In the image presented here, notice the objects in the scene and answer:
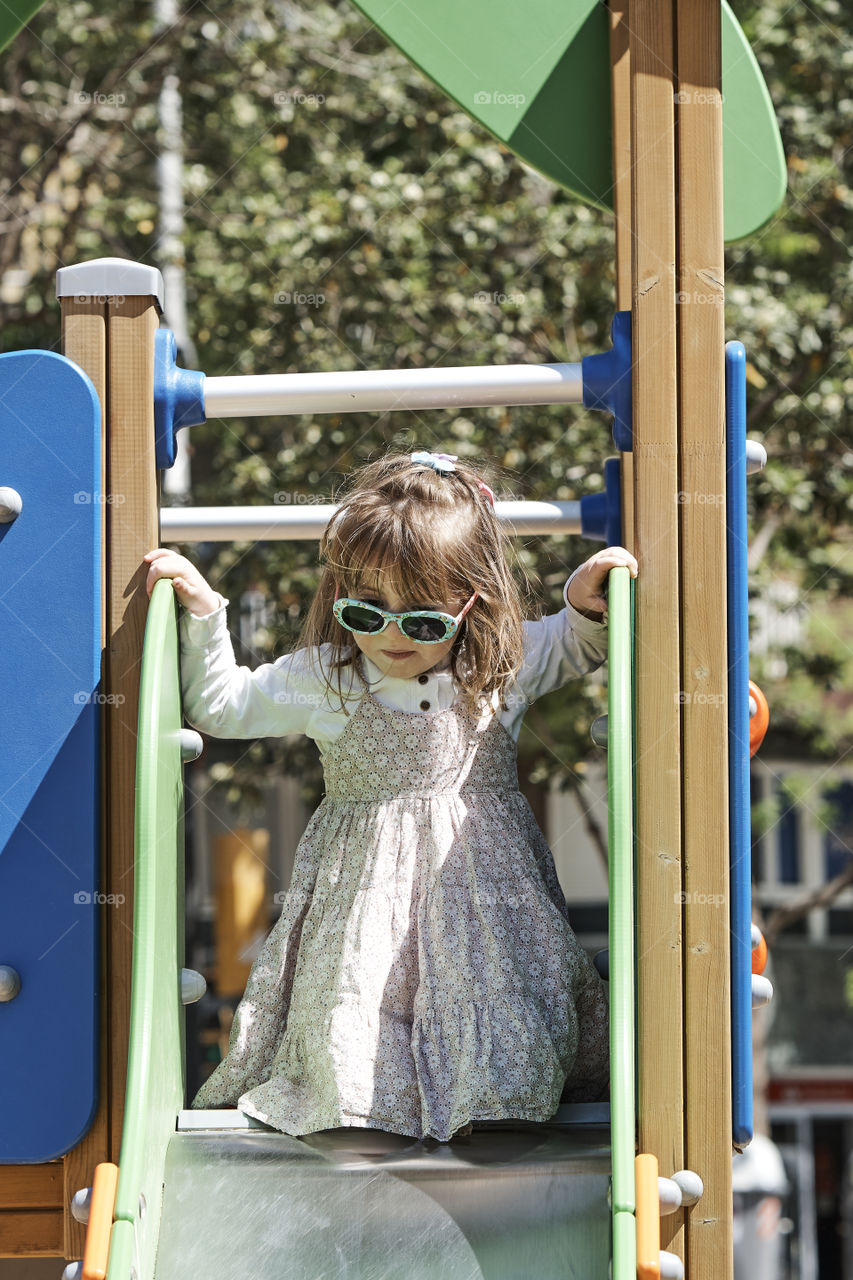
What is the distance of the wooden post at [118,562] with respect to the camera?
82.5 inches

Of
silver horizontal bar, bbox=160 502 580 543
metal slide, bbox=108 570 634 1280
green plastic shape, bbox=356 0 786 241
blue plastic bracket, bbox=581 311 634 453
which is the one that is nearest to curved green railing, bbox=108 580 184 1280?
metal slide, bbox=108 570 634 1280

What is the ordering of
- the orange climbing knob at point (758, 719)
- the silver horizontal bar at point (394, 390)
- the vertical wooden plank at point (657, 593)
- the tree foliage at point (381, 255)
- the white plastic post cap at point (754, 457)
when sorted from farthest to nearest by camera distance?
the tree foliage at point (381, 255) → the orange climbing knob at point (758, 719) → the silver horizontal bar at point (394, 390) → the white plastic post cap at point (754, 457) → the vertical wooden plank at point (657, 593)

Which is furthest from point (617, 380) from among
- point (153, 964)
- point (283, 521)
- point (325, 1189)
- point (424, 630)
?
point (325, 1189)

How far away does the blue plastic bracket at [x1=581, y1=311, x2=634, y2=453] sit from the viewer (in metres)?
2.12

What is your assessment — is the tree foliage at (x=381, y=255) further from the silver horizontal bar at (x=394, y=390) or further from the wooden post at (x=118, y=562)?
the wooden post at (x=118, y=562)

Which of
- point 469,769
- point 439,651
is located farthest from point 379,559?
point 469,769

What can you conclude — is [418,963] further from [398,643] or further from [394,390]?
[394,390]

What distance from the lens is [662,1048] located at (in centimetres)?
195

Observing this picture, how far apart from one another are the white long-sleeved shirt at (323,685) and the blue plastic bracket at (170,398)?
0.88 feet

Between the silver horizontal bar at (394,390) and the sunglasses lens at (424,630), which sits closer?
the sunglasses lens at (424,630)

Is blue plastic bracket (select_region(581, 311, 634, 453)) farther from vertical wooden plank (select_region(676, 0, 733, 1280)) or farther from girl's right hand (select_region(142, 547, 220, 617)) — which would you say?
girl's right hand (select_region(142, 547, 220, 617))

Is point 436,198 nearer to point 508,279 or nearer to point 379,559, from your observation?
point 508,279

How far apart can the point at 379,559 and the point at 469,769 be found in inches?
14.6

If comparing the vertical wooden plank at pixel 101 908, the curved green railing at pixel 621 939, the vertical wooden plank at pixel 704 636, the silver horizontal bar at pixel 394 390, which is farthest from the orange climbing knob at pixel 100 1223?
the silver horizontal bar at pixel 394 390
